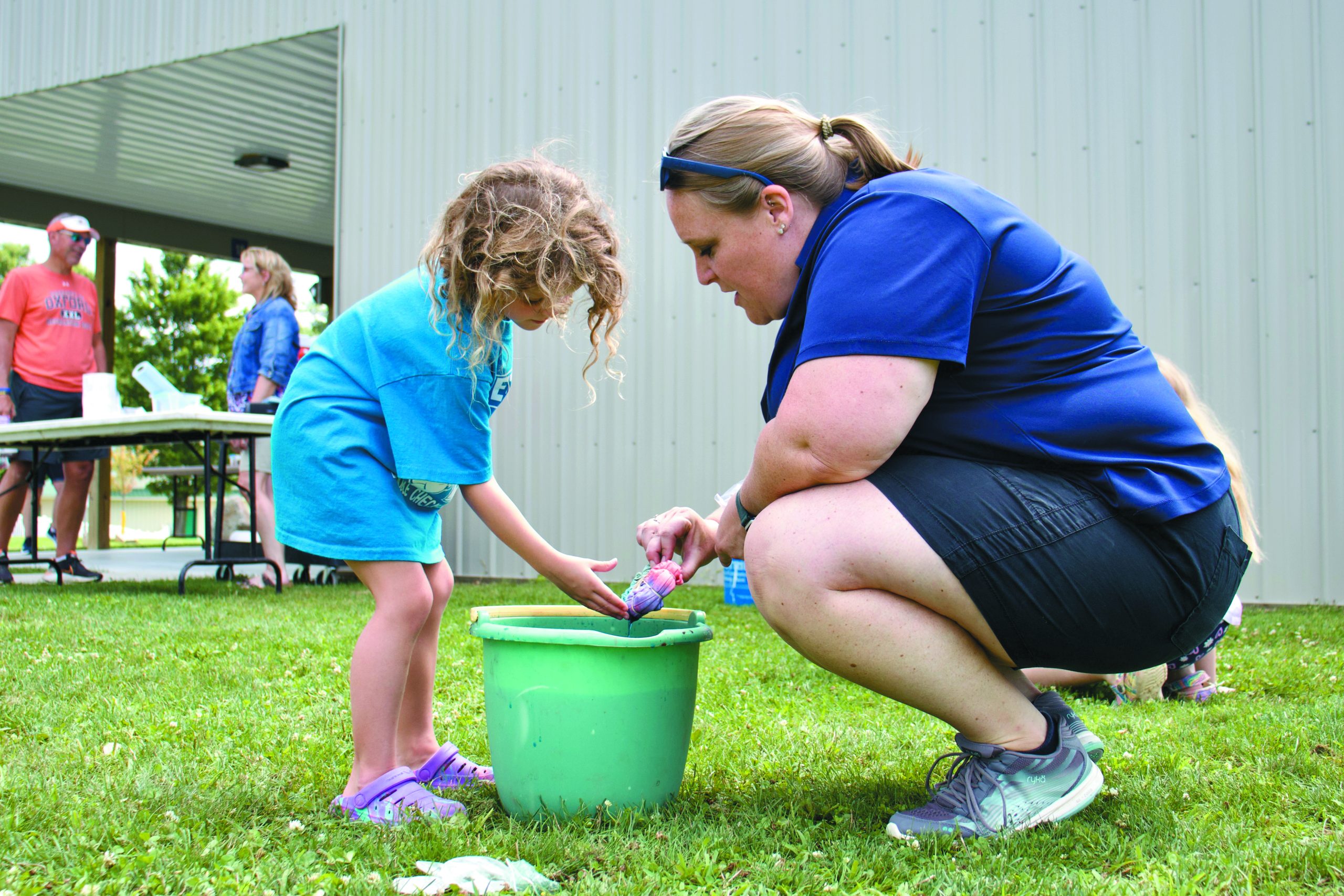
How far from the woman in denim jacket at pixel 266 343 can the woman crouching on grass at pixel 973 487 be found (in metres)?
4.71

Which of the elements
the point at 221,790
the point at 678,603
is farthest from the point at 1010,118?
the point at 221,790

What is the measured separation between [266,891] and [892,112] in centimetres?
537

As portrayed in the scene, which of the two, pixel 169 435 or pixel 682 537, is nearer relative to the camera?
pixel 682 537

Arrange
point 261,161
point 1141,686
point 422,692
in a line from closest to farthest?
1. point 422,692
2. point 1141,686
3. point 261,161

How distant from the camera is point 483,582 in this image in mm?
6691

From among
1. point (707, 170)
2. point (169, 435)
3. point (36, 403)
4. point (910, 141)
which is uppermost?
point (910, 141)

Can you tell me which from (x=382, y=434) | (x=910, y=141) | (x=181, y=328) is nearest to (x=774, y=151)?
(x=382, y=434)

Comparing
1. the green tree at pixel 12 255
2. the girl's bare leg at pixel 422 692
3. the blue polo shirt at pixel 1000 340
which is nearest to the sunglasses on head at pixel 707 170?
the blue polo shirt at pixel 1000 340

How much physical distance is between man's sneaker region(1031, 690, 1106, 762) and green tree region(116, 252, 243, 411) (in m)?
20.0

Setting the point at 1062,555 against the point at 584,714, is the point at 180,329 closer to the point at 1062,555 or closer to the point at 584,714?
the point at 584,714

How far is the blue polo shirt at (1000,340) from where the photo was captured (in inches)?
57.1

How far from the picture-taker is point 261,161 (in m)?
10.2

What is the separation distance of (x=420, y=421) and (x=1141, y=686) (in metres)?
1.96

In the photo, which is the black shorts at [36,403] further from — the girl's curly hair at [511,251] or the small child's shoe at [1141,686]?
the small child's shoe at [1141,686]
